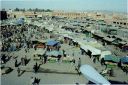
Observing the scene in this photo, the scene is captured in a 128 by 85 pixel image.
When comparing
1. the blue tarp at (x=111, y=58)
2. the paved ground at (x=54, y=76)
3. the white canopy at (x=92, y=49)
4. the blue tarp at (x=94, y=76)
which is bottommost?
the paved ground at (x=54, y=76)

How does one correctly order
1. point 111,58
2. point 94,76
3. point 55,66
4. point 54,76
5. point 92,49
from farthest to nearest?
1. point 92,49
2. point 111,58
3. point 55,66
4. point 54,76
5. point 94,76

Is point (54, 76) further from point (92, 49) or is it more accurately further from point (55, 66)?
point (92, 49)

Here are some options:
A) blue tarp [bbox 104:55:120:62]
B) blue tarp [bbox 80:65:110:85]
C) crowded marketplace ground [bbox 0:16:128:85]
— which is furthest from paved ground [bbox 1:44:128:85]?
blue tarp [bbox 80:65:110:85]

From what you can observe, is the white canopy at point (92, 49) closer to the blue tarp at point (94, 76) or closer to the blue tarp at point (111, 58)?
the blue tarp at point (111, 58)

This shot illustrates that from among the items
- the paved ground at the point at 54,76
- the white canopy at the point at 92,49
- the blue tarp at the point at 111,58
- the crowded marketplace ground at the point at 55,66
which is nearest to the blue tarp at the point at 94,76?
the crowded marketplace ground at the point at 55,66

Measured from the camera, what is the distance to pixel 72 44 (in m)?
39.2

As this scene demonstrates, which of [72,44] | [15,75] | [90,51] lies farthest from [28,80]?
[72,44]

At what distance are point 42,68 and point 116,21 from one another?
226 ft

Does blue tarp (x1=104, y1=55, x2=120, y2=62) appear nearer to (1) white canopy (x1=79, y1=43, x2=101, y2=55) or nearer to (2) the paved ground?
(2) the paved ground

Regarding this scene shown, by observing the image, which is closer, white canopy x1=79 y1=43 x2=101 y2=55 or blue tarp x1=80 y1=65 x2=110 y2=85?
blue tarp x1=80 y1=65 x2=110 y2=85

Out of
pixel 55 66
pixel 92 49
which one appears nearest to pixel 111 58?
pixel 92 49

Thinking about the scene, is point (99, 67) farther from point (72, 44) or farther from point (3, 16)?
point (3, 16)

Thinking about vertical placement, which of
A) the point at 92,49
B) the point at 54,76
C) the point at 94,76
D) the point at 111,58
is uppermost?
the point at 94,76

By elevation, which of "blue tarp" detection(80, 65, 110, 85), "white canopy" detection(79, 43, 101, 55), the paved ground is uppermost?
"blue tarp" detection(80, 65, 110, 85)
